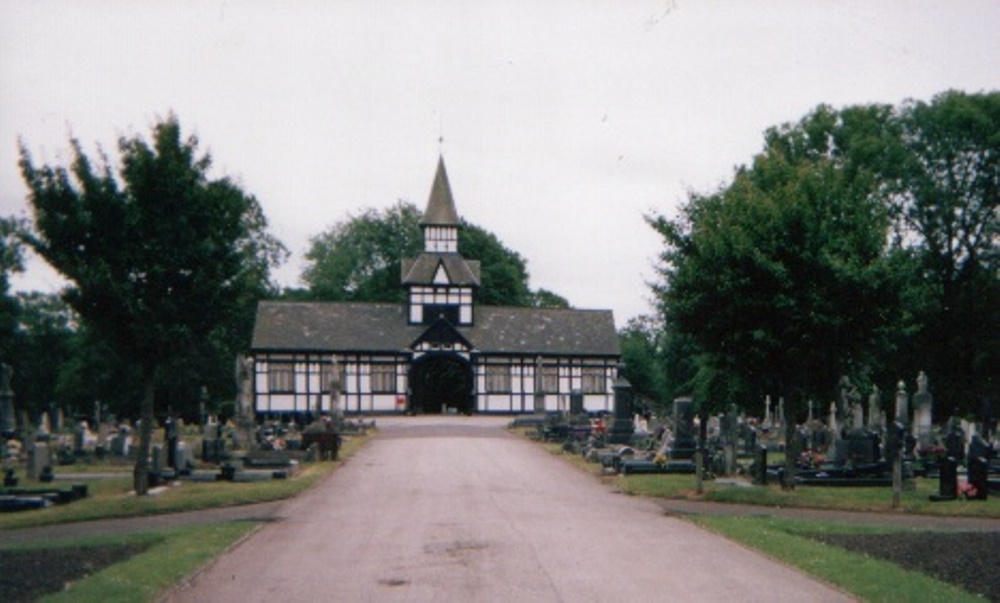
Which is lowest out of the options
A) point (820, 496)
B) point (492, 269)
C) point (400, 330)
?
point (820, 496)

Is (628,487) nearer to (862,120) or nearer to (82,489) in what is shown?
(82,489)

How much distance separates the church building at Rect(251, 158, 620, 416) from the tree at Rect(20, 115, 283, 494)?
1439 inches

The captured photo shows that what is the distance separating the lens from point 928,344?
5284cm

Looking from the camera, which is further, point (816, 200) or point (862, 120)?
point (862, 120)

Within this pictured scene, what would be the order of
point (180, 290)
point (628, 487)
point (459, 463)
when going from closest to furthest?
point (180, 290), point (628, 487), point (459, 463)

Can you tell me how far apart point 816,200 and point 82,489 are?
671 inches

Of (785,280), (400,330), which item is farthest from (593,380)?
(785,280)

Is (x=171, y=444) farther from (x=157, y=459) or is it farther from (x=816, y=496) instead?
(x=816, y=496)

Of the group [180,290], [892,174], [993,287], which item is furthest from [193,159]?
[993,287]

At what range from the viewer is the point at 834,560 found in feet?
46.1

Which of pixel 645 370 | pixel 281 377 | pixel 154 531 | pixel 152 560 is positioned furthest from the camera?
pixel 645 370

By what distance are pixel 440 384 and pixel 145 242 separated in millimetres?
44690

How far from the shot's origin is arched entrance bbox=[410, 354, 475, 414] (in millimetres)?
62263

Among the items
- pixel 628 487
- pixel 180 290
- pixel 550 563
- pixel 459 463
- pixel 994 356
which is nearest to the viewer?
pixel 550 563
